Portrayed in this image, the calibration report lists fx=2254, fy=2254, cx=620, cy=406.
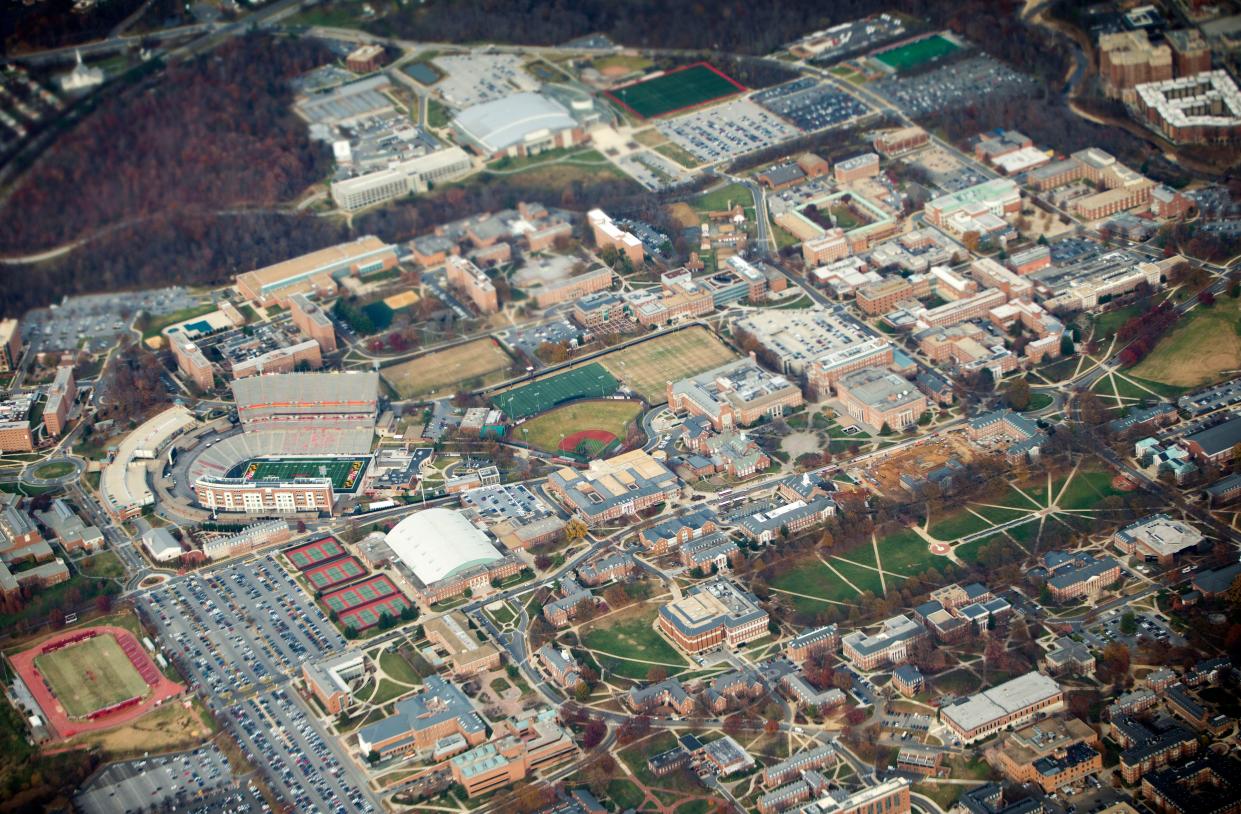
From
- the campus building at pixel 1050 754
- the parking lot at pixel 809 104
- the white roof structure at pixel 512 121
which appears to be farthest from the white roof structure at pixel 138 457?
the parking lot at pixel 809 104

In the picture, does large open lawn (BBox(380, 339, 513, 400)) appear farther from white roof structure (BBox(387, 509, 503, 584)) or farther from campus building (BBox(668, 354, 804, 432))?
white roof structure (BBox(387, 509, 503, 584))

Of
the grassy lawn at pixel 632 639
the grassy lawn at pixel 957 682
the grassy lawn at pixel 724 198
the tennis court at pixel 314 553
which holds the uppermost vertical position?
the grassy lawn at pixel 724 198

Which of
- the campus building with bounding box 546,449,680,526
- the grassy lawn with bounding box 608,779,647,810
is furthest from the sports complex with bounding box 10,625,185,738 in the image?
the campus building with bounding box 546,449,680,526

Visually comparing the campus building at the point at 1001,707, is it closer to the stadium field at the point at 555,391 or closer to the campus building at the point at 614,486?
the campus building at the point at 614,486

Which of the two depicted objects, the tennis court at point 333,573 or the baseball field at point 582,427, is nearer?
the tennis court at point 333,573

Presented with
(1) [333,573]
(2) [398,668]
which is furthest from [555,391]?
(2) [398,668]

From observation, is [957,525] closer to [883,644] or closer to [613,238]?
[883,644]

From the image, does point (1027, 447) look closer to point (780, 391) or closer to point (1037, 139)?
point (780, 391)
